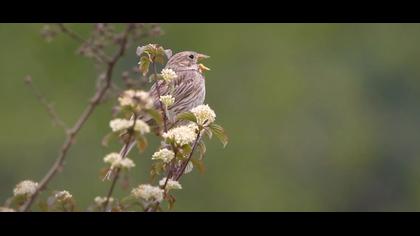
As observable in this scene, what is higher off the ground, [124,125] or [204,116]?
[204,116]

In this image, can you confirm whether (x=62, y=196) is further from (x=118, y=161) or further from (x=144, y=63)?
(x=144, y=63)

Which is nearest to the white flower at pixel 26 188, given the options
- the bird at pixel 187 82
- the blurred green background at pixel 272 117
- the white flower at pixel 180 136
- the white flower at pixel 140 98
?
the white flower at pixel 140 98

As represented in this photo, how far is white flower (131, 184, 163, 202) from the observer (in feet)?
9.48

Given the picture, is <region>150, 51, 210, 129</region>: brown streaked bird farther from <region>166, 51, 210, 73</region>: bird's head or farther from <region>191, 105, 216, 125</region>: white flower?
<region>191, 105, 216, 125</region>: white flower

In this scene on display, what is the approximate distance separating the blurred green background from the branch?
14.7 metres

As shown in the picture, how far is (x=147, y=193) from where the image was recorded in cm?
289

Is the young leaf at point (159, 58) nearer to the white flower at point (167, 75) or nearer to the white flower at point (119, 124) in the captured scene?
the white flower at point (167, 75)

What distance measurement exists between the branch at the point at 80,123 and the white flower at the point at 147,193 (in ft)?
0.97

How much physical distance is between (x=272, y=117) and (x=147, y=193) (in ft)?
60.1

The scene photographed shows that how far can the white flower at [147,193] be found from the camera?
2889mm

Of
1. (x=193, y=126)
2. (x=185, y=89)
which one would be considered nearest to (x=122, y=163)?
(x=193, y=126)

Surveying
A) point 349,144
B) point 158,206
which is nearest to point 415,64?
point 349,144

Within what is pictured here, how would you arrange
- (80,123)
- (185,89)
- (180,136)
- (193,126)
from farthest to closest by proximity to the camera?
(185,89) < (193,126) < (180,136) < (80,123)

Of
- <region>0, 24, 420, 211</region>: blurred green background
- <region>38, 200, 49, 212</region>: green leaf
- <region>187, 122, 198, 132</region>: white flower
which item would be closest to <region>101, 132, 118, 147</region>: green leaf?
<region>38, 200, 49, 212</region>: green leaf
